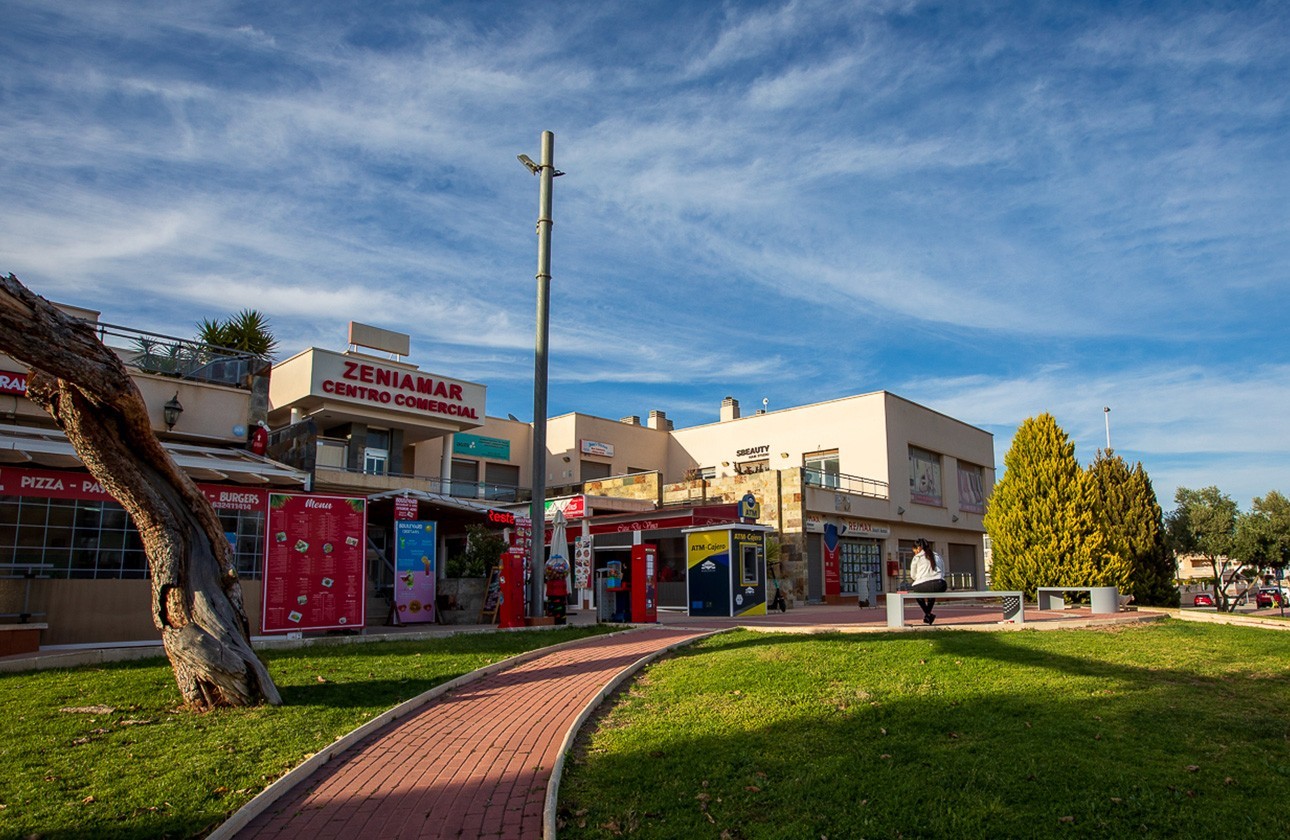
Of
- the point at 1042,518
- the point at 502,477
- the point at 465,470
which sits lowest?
the point at 1042,518

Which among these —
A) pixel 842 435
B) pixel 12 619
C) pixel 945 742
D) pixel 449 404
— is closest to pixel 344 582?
pixel 12 619

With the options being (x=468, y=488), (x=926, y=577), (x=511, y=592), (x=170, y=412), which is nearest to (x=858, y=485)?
(x=468, y=488)

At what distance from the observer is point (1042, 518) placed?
787 inches

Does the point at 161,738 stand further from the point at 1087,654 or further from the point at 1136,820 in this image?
the point at 1087,654

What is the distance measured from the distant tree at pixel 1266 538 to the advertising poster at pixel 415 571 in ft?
122

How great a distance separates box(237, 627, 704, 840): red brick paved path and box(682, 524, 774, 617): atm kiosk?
10912 mm

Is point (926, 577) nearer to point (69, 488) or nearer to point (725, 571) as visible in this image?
point (725, 571)

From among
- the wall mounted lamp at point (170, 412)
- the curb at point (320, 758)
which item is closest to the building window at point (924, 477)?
the wall mounted lamp at point (170, 412)

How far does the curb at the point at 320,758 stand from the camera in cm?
500

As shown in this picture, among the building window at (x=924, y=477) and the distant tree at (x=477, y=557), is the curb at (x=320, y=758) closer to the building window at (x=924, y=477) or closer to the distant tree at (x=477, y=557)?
the distant tree at (x=477, y=557)

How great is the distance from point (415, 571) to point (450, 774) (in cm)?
1167

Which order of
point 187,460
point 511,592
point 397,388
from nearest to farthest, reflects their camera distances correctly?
point 187,460, point 511,592, point 397,388

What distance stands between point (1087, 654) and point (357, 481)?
79.4ft

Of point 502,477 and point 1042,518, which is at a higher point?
point 502,477
